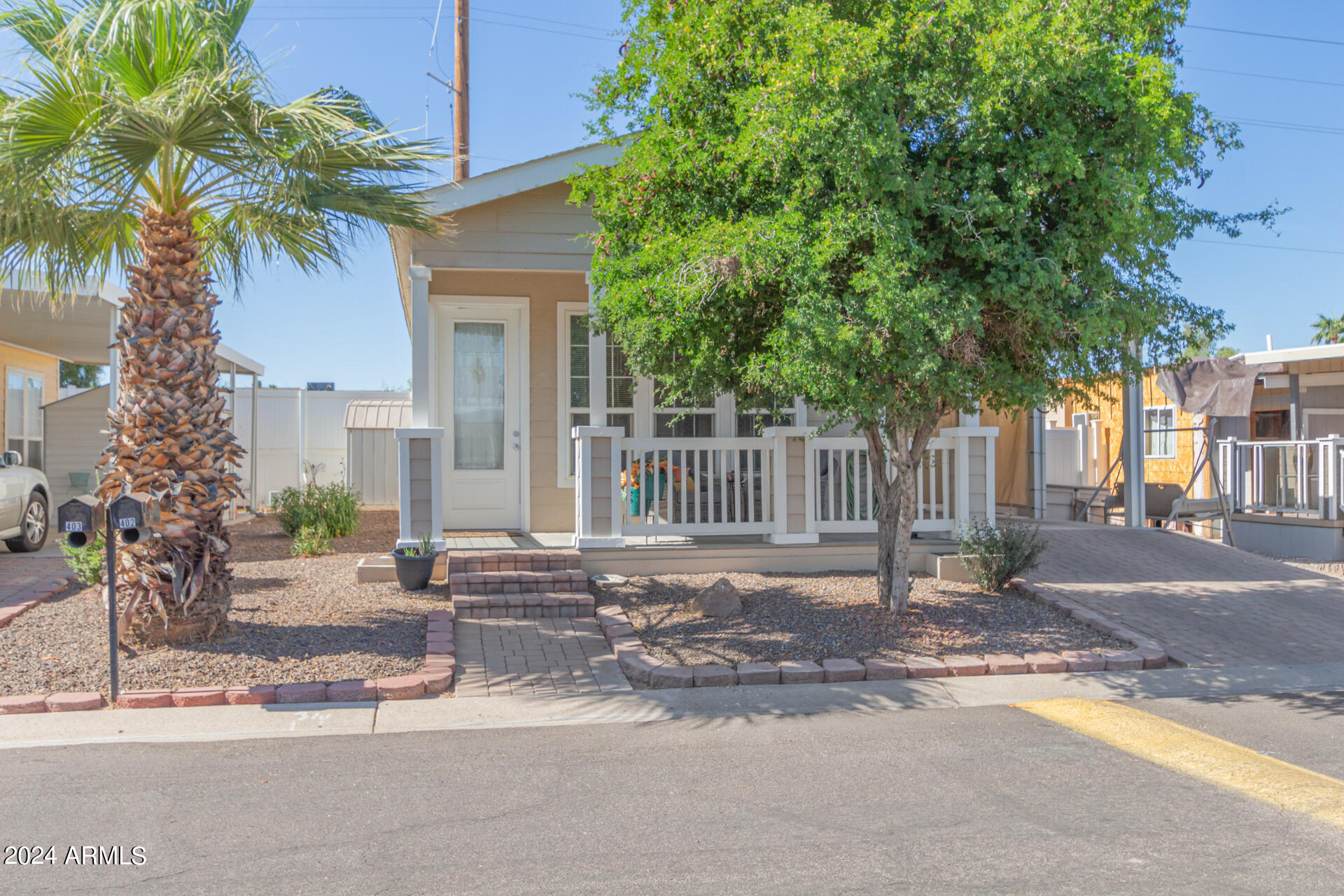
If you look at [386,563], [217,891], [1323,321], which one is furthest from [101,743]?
[1323,321]

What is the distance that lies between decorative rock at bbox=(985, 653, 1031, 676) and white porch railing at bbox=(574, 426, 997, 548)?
2.44 meters

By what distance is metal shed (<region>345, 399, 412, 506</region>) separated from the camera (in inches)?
626

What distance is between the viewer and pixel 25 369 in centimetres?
1620

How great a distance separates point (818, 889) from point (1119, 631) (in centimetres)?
479

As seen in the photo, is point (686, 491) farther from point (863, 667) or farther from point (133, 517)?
point (133, 517)

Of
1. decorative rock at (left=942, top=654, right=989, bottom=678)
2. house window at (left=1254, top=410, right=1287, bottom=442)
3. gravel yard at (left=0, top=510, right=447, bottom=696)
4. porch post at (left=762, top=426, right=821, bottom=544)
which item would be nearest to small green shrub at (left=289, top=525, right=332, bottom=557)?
gravel yard at (left=0, top=510, right=447, bottom=696)

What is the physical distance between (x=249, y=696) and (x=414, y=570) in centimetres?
274

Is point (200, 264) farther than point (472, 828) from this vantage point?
Yes

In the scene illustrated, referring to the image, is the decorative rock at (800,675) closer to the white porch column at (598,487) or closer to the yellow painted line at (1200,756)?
the yellow painted line at (1200,756)

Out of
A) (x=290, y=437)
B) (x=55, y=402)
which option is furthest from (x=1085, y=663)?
(x=55, y=402)

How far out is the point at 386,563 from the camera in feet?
28.1

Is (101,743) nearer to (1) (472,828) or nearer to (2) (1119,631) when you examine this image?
(1) (472,828)

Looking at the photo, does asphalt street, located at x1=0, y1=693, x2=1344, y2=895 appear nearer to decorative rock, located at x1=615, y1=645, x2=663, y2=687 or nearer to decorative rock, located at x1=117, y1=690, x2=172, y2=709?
decorative rock, located at x1=117, y1=690, x2=172, y2=709

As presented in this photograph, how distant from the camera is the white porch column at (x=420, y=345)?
348 inches
